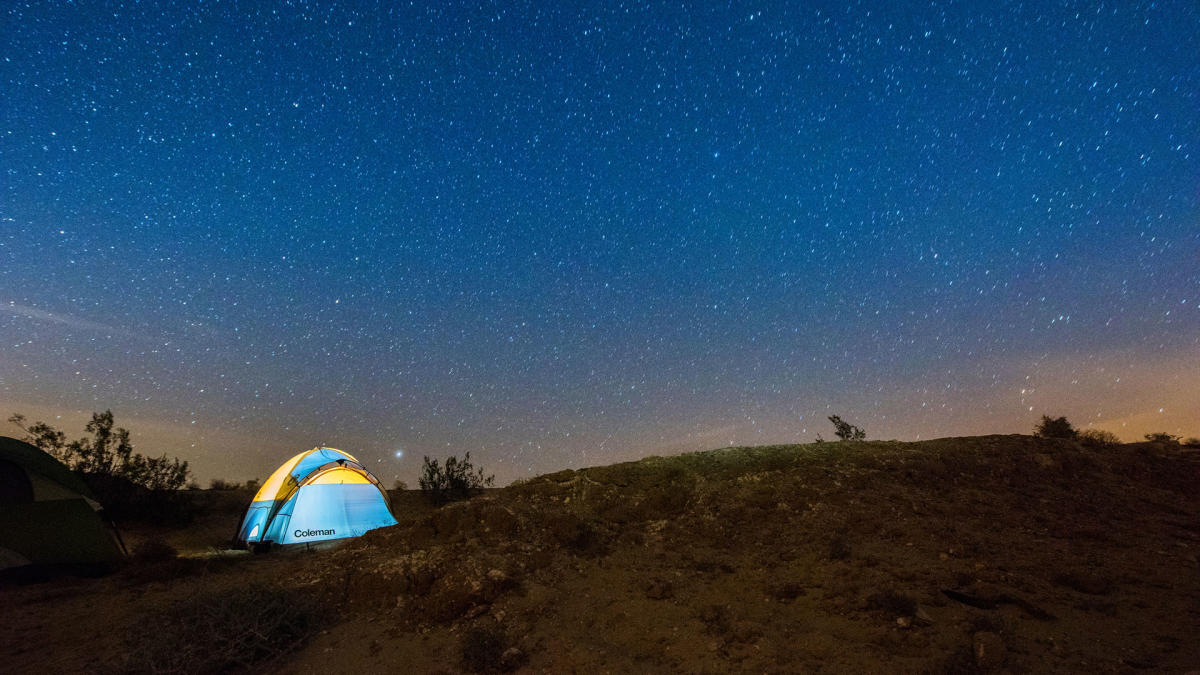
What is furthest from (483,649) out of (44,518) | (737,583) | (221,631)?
(44,518)

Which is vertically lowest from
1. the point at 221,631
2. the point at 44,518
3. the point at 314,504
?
the point at 221,631

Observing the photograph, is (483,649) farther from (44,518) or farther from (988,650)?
(44,518)

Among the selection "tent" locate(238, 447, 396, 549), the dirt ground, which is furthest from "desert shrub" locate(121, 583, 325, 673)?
"tent" locate(238, 447, 396, 549)

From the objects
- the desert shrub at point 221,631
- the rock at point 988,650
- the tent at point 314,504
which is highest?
the tent at point 314,504

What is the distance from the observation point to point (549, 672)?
5289mm

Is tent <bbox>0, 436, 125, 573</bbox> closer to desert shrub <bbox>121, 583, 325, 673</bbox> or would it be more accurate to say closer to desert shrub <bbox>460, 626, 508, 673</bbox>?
desert shrub <bbox>121, 583, 325, 673</bbox>

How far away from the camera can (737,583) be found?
7.29 metres

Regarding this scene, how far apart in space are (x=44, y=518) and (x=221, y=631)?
24.2 ft

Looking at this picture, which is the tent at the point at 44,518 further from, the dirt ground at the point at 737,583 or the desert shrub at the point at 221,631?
the desert shrub at the point at 221,631

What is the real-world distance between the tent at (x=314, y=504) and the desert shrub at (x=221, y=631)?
658 centimetres

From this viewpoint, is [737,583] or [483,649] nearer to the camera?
[483,649]

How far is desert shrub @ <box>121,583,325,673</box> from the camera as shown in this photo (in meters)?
5.31

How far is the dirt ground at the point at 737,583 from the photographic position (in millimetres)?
5340

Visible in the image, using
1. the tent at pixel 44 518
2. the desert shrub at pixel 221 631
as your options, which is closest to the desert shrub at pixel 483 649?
the desert shrub at pixel 221 631
